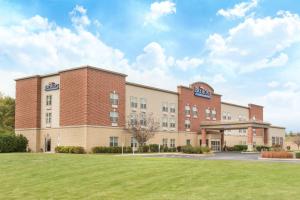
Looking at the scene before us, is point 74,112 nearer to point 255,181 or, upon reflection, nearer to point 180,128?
point 180,128

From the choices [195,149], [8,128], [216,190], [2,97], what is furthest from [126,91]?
[216,190]

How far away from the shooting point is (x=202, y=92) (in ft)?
252

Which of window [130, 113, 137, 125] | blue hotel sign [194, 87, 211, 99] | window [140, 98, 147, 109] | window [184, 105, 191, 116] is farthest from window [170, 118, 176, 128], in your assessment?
window [130, 113, 137, 125]

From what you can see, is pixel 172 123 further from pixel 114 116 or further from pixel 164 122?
pixel 114 116

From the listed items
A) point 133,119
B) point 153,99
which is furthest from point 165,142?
point 133,119

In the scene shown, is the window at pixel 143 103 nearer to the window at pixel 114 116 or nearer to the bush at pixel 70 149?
the window at pixel 114 116

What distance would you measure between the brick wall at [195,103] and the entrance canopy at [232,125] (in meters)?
1.74

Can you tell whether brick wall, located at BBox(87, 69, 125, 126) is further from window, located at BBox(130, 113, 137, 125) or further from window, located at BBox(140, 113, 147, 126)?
window, located at BBox(140, 113, 147, 126)

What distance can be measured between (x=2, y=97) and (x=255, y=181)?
73.8 metres

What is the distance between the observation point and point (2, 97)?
83.4m

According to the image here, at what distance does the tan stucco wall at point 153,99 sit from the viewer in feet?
194

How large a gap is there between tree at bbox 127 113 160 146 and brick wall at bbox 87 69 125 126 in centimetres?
180

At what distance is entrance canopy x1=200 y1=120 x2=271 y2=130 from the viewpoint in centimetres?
6744

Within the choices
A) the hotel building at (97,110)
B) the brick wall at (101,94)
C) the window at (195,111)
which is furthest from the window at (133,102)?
the window at (195,111)
